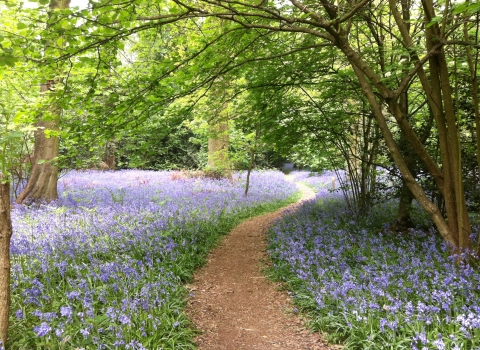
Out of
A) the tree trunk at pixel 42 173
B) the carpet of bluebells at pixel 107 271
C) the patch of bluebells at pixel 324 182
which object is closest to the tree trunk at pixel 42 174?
the tree trunk at pixel 42 173

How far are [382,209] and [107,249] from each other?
7288 millimetres

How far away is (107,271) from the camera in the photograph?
4566 millimetres

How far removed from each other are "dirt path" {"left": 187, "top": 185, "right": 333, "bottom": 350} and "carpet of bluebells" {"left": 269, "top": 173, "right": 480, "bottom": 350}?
280 mm

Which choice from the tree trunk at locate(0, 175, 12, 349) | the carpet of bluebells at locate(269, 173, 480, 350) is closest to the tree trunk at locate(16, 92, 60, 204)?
the carpet of bluebells at locate(269, 173, 480, 350)

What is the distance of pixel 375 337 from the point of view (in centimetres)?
346

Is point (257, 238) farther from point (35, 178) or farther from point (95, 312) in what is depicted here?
point (35, 178)

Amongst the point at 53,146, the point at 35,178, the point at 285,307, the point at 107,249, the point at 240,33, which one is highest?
the point at 240,33

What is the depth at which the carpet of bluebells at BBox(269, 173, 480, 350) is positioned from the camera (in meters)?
3.25

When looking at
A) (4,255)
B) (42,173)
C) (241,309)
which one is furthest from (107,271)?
(42,173)

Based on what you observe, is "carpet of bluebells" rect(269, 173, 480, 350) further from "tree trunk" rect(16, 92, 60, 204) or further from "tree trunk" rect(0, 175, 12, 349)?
"tree trunk" rect(16, 92, 60, 204)

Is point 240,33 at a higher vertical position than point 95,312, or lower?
higher

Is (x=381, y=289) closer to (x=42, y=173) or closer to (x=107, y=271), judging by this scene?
(x=107, y=271)

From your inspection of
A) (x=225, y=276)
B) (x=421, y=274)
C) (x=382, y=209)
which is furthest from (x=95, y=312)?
(x=382, y=209)

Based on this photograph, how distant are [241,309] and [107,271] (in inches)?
79.5
